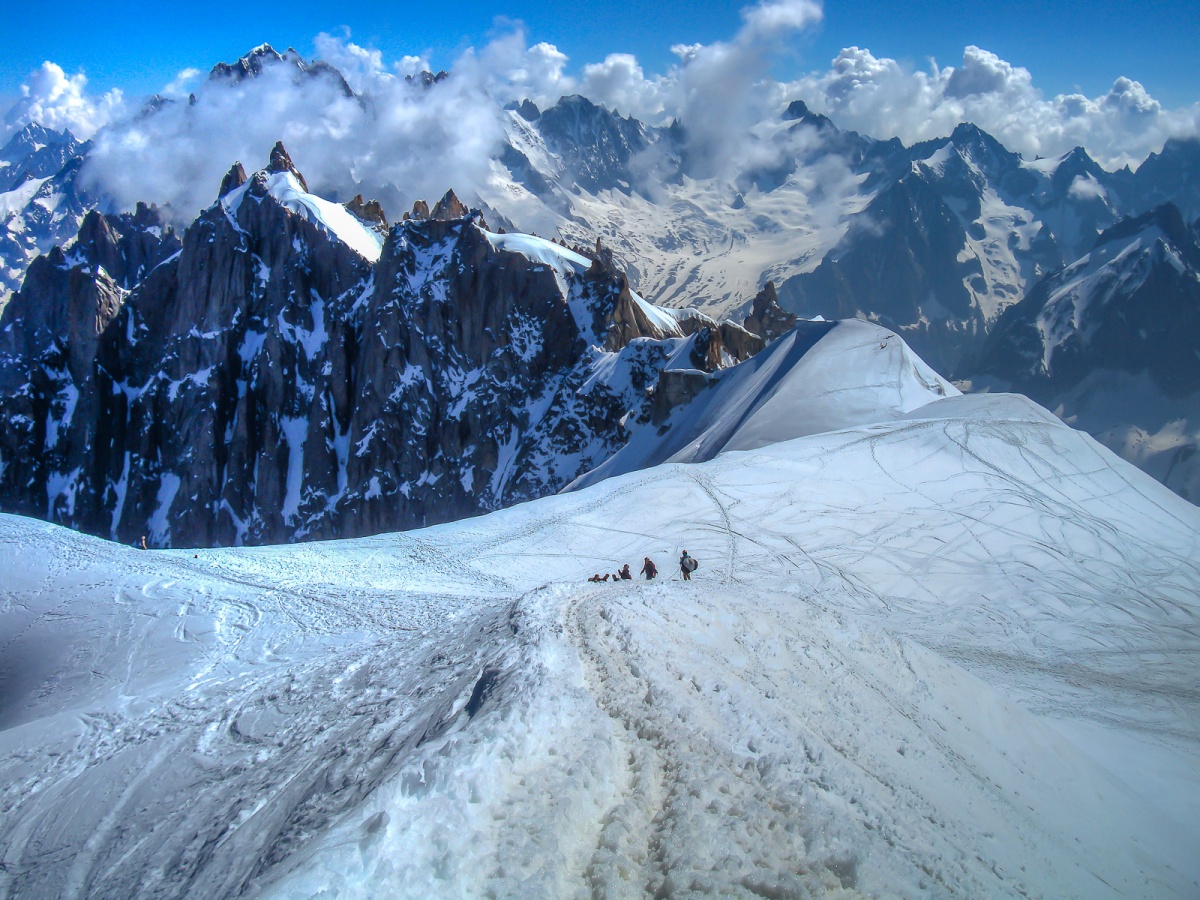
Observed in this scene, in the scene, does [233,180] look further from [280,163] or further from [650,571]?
[650,571]

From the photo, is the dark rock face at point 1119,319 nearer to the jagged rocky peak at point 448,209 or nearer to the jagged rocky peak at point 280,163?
the jagged rocky peak at point 448,209

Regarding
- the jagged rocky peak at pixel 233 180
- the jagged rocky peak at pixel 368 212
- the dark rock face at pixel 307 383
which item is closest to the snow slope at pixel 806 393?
the dark rock face at pixel 307 383

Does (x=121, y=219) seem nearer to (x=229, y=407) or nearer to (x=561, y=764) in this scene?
(x=229, y=407)

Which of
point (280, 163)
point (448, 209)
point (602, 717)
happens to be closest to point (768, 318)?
point (448, 209)

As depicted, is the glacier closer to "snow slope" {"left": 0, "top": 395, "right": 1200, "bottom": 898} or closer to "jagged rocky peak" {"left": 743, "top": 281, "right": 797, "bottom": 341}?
"snow slope" {"left": 0, "top": 395, "right": 1200, "bottom": 898}

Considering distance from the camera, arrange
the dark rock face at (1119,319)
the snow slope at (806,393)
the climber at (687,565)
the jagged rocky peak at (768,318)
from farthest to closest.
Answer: the dark rock face at (1119,319), the jagged rocky peak at (768,318), the snow slope at (806,393), the climber at (687,565)

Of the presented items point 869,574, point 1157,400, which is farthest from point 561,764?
point 1157,400

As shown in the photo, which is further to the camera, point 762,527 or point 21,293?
point 21,293
